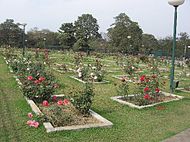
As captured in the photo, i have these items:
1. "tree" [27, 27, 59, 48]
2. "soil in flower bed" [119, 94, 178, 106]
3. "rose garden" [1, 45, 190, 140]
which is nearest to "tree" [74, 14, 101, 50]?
"tree" [27, 27, 59, 48]

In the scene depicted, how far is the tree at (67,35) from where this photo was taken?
50.2m

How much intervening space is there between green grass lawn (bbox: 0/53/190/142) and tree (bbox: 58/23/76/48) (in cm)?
4281

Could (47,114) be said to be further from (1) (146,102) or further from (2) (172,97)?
(2) (172,97)

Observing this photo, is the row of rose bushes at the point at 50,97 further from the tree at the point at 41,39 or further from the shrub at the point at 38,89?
the tree at the point at 41,39

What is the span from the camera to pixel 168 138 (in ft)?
15.6

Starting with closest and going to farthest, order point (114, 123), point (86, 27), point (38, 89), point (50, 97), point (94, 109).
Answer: point (114, 123), point (94, 109), point (38, 89), point (50, 97), point (86, 27)

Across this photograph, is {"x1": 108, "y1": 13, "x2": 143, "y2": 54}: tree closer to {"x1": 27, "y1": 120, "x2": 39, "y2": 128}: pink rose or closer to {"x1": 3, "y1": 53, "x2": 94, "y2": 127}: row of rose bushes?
{"x1": 3, "y1": 53, "x2": 94, "y2": 127}: row of rose bushes

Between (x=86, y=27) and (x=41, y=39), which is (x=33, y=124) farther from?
(x=86, y=27)

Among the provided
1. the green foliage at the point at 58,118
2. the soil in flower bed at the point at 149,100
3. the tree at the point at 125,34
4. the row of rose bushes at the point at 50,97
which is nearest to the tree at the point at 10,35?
the tree at the point at 125,34

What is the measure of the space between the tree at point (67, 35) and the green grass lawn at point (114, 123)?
42.8m

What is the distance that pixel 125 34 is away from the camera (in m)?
52.5

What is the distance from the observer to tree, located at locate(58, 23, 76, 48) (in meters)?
50.2

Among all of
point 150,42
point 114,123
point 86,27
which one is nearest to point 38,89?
point 114,123

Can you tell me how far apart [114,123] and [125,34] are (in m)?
48.0
